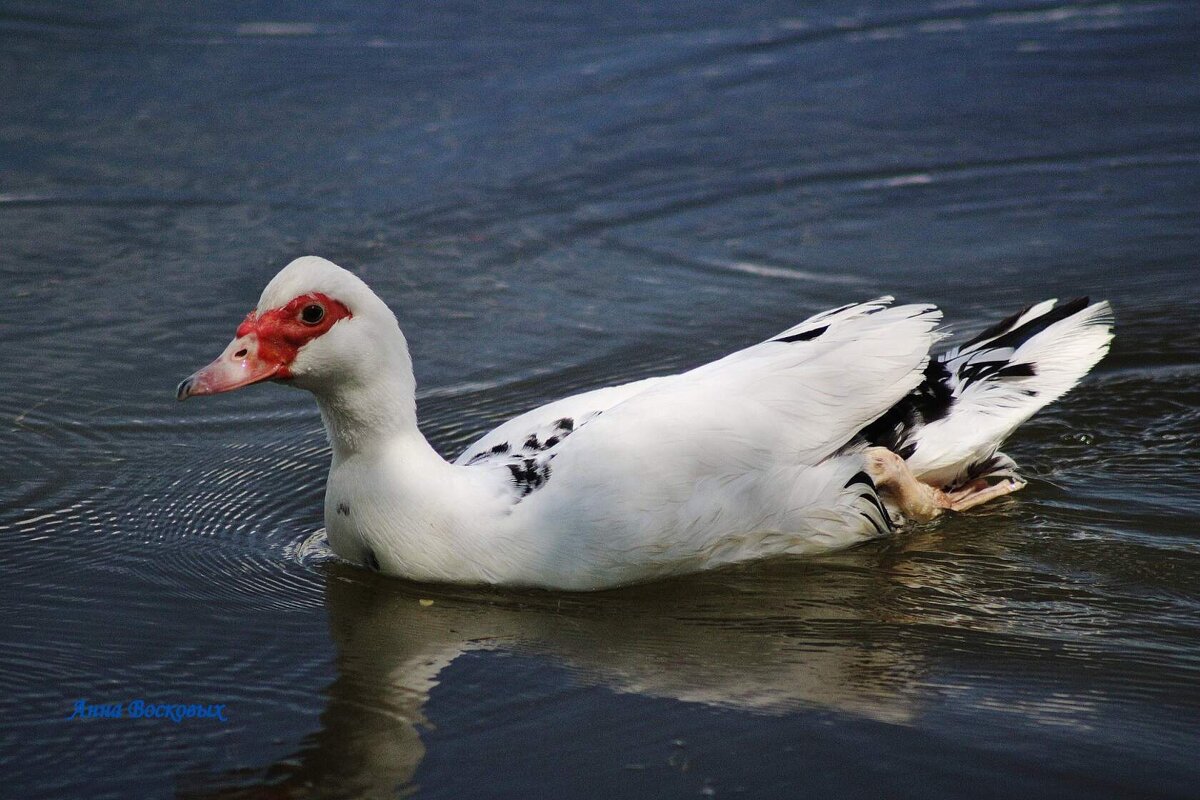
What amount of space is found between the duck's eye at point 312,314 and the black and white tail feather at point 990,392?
1948mm

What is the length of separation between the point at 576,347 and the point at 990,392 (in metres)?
2.09

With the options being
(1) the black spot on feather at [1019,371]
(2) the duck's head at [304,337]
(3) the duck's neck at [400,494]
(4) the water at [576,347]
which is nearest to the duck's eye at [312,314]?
(2) the duck's head at [304,337]

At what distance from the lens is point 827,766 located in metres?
3.85

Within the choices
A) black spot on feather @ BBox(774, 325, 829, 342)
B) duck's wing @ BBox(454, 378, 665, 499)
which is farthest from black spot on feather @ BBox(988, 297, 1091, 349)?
duck's wing @ BBox(454, 378, 665, 499)

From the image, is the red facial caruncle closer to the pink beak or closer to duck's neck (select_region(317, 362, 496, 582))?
the pink beak

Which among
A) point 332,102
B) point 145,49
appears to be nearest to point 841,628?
point 332,102

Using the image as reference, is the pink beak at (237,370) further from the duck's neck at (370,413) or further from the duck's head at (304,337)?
the duck's neck at (370,413)

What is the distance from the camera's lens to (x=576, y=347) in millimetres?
6945

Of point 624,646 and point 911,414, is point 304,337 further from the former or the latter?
point 911,414

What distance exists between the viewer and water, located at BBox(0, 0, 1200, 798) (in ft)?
13.3

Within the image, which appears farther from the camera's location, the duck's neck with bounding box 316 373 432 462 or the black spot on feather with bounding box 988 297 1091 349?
the black spot on feather with bounding box 988 297 1091 349

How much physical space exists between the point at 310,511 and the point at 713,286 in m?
2.63

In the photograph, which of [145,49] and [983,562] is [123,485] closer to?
[983,562]

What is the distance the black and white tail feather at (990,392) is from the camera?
546cm
